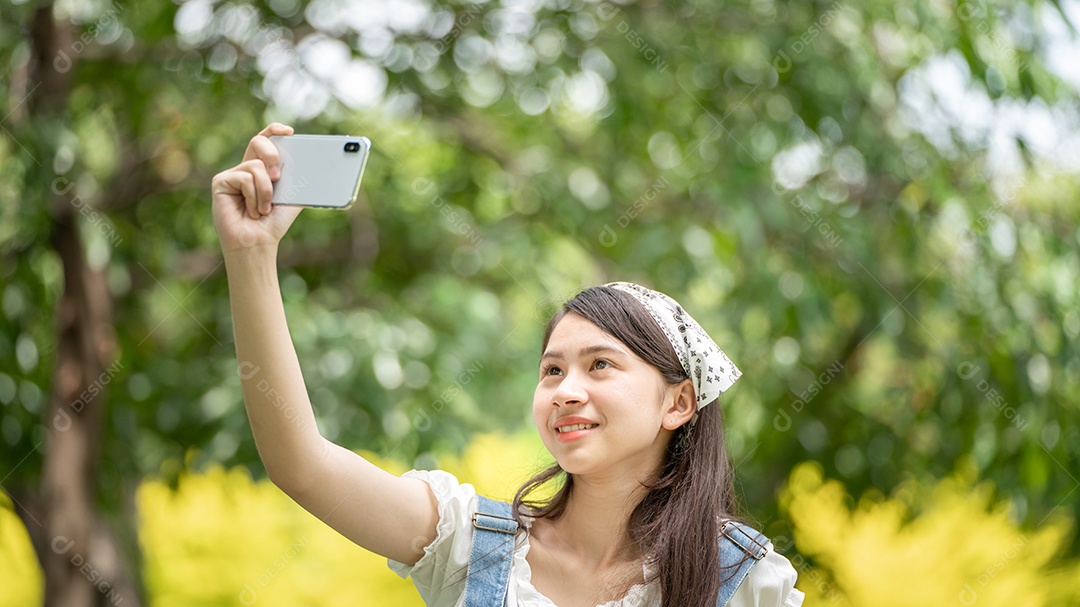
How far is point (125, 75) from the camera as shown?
2.93 metres

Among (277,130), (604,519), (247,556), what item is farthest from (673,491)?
(247,556)

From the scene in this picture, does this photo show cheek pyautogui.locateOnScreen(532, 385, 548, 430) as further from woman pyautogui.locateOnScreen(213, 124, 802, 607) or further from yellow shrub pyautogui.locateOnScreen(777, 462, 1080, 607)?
yellow shrub pyautogui.locateOnScreen(777, 462, 1080, 607)

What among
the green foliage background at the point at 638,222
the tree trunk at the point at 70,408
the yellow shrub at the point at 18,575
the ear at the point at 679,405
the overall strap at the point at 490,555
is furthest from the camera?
the yellow shrub at the point at 18,575

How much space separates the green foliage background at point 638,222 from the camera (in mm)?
2504

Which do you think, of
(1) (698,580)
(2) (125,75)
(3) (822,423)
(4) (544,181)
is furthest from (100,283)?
(1) (698,580)

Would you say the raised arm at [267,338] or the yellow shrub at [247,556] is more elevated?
the raised arm at [267,338]

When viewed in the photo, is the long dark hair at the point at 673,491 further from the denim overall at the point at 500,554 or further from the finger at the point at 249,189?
the finger at the point at 249,189

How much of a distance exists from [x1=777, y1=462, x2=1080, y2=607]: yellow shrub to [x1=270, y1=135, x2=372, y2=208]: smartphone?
1.85 metres

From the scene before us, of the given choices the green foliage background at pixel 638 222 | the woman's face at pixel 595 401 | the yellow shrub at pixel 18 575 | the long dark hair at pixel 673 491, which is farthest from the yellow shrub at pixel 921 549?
the yellow shrub at pixel 18 575

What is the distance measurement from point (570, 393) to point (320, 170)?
0.40 meters

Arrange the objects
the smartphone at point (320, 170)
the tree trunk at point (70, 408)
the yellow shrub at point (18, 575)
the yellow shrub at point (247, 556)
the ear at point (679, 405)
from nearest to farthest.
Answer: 1. the smartphone at point (320, 170)
2. the ear at point (679, 405)
3. the tree trunk at point (70, 408)
4. the yellow shrub at point (18, 575)
5. the yellow shrub at point (247, 556)

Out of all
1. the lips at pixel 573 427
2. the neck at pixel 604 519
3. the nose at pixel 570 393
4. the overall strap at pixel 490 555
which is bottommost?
the overall strap at pixel 490 555

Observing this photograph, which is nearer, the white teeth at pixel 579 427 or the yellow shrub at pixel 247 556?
the white teeth at pixel 579 427

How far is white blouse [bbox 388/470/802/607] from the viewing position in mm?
1300
